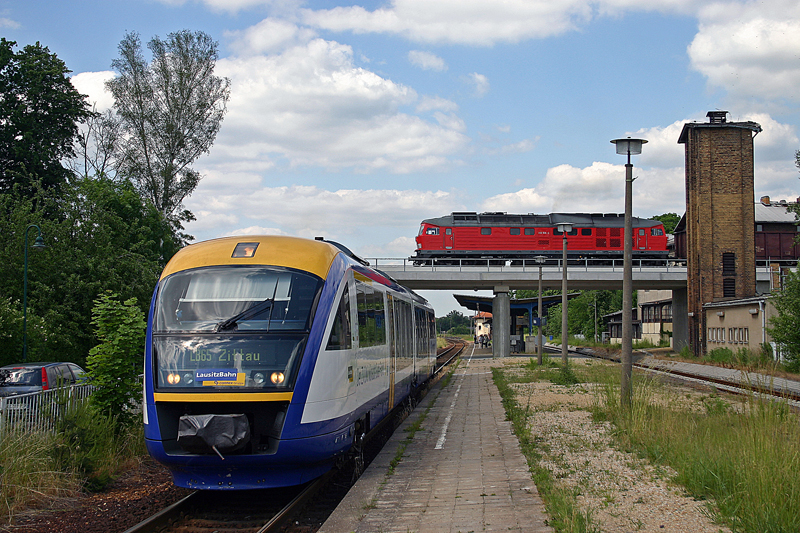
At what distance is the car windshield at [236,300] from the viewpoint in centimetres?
789

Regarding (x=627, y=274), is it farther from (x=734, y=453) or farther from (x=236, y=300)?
(x=236, y=300)

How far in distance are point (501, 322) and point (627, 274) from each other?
111ft

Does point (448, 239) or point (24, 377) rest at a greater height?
point (448, 239)

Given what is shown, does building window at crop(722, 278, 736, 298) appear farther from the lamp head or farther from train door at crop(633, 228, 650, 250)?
the lamp head

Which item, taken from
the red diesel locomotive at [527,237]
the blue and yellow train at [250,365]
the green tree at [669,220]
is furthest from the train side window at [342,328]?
the green tree at [669,220]

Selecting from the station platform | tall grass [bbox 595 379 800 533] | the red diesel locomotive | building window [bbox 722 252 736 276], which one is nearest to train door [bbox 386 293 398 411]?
the station platform

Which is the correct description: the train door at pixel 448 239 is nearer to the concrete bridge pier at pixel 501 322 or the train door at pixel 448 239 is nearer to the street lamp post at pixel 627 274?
the concrete bridge pier at pixel 501 322

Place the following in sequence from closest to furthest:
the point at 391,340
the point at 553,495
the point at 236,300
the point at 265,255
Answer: the point at 553,495 → the point at 236,300 → the point at 265,255 → the point at 391,340

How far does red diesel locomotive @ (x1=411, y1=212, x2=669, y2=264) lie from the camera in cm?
4550

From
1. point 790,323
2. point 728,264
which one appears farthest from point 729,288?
point 790,323

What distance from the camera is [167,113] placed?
112ft

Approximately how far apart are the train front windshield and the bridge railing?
111ft

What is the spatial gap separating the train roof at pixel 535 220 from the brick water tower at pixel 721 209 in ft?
25.4

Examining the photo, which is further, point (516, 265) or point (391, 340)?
point (516, 265)
